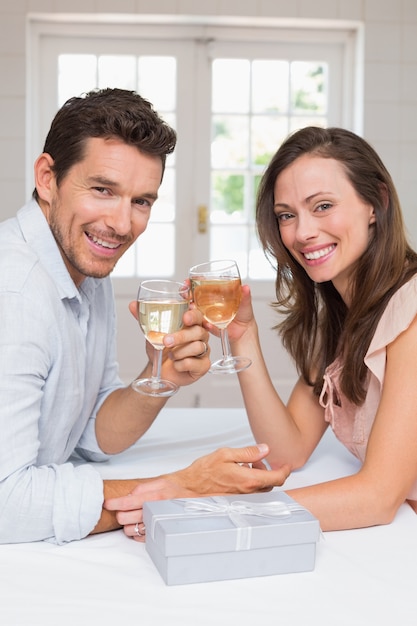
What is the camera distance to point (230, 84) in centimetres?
475

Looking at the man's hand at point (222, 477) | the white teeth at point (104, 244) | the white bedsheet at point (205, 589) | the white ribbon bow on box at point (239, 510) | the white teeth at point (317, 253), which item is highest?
the white teeth at point (104, 244)

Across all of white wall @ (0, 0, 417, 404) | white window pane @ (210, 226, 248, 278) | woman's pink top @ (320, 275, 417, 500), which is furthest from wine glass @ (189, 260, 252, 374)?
white window pane @ (210, 226, 248, 278)

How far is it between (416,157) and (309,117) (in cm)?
72

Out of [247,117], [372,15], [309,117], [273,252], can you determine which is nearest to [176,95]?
[247,117]

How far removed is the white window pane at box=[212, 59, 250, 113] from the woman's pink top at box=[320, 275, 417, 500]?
319cm

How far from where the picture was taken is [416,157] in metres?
4.58

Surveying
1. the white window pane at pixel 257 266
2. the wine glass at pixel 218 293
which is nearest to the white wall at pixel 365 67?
the white window pane at pixel 257 266

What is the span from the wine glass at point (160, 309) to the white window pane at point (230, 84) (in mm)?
3434

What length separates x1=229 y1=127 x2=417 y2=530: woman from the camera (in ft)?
4.74

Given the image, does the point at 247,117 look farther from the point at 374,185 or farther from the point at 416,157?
the point at 374,185

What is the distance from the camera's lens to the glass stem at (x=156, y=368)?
1588 mm

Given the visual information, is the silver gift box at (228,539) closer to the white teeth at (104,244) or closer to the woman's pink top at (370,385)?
the woman's pink top at (370,385)

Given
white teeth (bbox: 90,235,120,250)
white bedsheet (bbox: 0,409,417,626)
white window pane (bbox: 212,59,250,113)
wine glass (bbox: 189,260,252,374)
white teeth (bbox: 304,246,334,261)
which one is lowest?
white bedsheet (bbox: 0,409,417,626)

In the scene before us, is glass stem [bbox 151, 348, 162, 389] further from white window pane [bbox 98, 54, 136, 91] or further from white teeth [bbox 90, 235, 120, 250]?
white window pane [bbox 98, 54, 136, 91]
